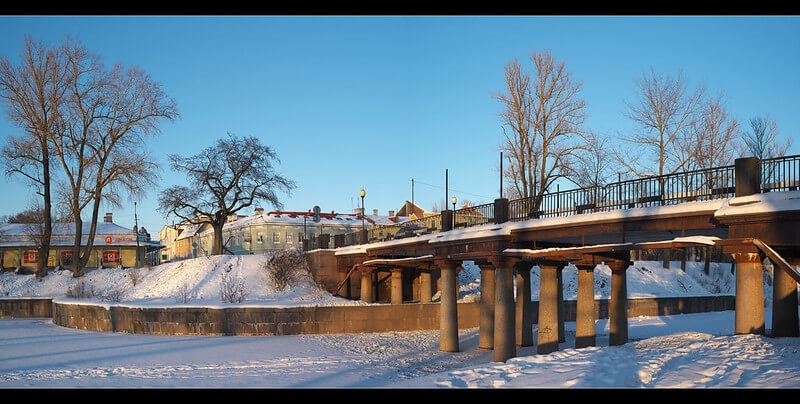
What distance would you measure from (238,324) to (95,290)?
64.7 feet

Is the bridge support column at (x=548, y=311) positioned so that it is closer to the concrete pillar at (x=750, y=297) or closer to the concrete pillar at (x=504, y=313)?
the concrete pillar at (x=504, y=313)

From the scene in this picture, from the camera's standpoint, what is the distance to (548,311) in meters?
25.8

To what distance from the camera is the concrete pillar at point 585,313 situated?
25.0 meters

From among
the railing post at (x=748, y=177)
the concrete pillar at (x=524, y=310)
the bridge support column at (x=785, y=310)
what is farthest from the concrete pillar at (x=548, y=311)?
the railing post at (x=748, y=177)

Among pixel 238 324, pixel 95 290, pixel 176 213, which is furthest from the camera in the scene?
pixel 176 213

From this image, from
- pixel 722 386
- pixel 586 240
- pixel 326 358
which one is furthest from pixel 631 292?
pixel 722 386

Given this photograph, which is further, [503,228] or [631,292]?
[631,292]

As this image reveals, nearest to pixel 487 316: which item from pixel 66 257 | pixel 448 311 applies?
pixel 448 311

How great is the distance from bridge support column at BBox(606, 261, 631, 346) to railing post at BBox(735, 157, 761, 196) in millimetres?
7743

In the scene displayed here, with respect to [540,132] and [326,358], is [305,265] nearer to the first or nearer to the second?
[540,132]

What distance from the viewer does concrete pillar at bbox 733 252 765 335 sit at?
55.9 feet

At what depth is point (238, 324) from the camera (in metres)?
33.8

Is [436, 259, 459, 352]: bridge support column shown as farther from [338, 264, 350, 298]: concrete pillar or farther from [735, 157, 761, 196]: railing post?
[338, 264, 350, 298]: concrete pillar
